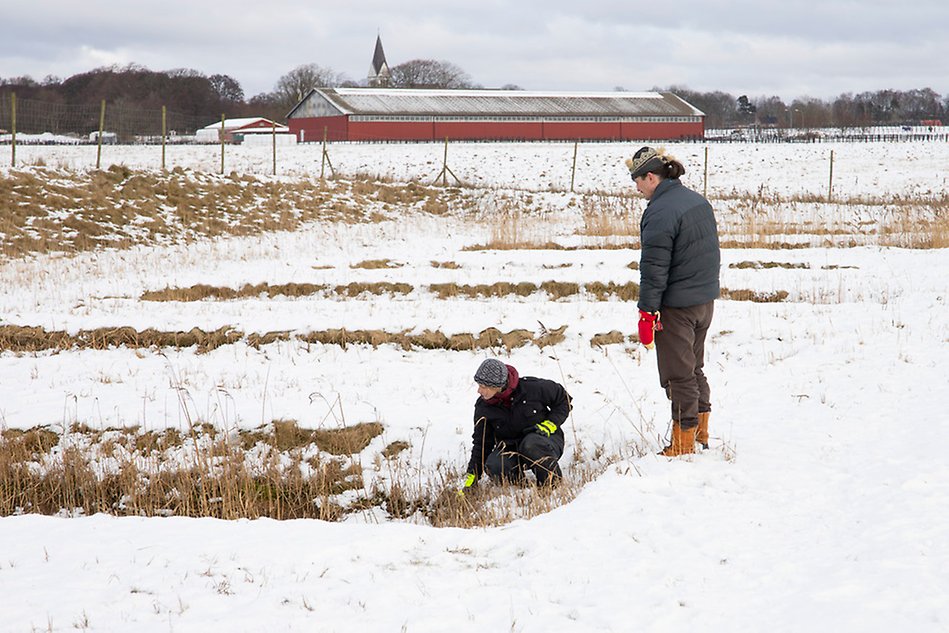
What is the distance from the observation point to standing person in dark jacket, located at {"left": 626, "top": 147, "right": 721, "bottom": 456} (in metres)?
5.87

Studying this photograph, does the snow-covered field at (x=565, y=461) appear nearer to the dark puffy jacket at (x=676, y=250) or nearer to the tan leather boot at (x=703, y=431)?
the tan leather boot at (x=703, y=431)

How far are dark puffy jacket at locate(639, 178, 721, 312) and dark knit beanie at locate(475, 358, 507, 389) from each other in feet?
3.90

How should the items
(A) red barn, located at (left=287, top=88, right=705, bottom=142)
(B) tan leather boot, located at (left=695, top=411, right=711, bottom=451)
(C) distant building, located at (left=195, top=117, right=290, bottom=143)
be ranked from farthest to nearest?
1. (C) distant building, located at (left=195, top=117, right=290, bottom=143)
2. (A) red barn, located at (left=287, top=88, right=705, bottom=142)
3. (B) tan leather boot, located at (left=695, top=411, right=711, bottom=451)

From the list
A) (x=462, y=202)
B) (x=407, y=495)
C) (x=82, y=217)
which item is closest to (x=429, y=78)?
(x=462, y=202)

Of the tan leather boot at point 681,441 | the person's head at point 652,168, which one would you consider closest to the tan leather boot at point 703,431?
the tan leather boot at point 681,441

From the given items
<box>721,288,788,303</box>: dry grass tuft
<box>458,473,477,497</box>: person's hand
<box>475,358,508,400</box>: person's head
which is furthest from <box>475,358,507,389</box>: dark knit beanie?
<box>721,288,788,303</box>: dry grass tuft

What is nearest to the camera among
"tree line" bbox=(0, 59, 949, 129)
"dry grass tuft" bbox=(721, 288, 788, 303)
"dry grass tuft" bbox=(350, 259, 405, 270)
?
"dry grass tuft" bbox=(721, 288, 788, 303)

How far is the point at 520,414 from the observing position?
22.2ft

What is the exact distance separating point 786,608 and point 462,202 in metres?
28.3

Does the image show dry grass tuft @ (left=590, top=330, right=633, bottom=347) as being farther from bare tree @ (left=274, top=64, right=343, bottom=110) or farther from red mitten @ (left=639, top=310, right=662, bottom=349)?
bare tree @ (left=274, top=64, right=343, bottom=110)

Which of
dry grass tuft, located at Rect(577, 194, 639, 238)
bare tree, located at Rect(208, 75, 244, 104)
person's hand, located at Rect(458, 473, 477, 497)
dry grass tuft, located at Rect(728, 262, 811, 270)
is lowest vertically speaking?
person's hand, located at Rect(458, 473, 477, 497)

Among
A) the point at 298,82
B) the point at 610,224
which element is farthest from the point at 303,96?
the point at 610,224

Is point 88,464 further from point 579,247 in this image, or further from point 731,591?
point 579,247

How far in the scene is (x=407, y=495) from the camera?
735 centimetres
